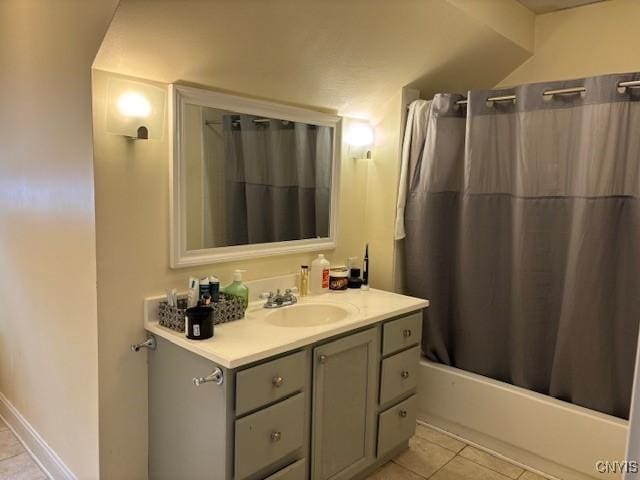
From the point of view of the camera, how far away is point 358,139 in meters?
2.55

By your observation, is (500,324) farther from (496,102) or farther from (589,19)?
(589,19)

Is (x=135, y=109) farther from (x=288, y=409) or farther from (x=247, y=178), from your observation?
(x=288, y=409)

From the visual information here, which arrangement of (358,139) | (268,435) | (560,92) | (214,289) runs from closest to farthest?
(268,435) < (214,289) < (560,92) < (358,139)

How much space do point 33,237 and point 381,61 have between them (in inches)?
67.4

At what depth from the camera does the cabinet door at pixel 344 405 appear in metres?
1.83

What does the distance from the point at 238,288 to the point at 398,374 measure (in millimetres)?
835

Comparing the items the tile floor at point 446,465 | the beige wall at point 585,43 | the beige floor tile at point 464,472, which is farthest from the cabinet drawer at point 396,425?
the beige wall at point 585,43

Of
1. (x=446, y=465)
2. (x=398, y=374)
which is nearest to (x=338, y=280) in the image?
(x=398, y=374)

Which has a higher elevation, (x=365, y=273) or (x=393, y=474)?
(x=365, y=273)

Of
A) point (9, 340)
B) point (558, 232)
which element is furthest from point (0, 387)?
point (558, 232)

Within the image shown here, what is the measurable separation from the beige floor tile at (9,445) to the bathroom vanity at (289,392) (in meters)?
0.86

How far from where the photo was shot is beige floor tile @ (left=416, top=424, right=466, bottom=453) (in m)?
2.41

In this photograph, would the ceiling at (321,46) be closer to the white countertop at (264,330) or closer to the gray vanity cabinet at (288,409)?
the white countertop at (264,330)

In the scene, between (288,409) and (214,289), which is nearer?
(288,409)
